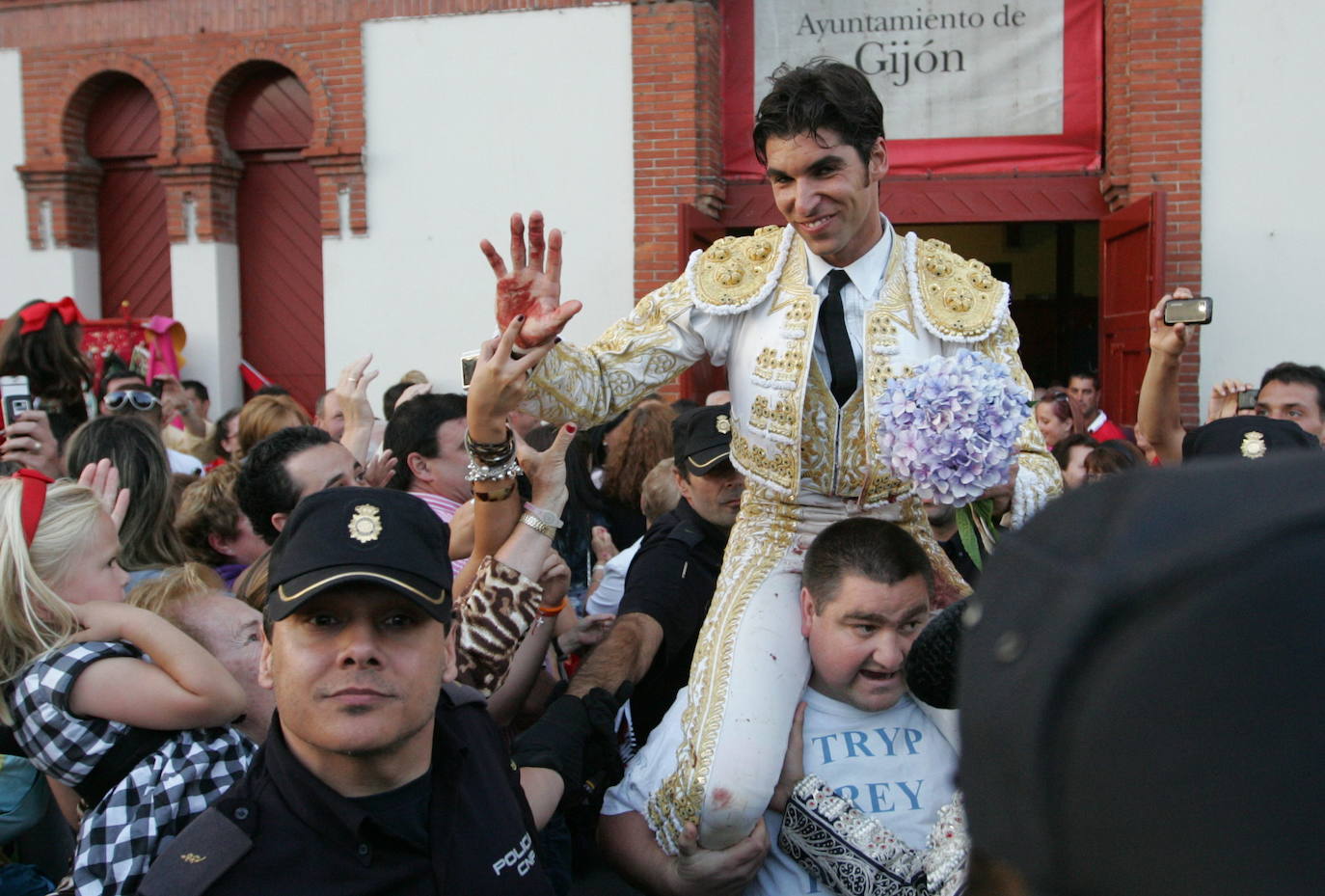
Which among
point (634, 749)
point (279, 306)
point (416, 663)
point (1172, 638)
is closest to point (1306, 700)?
point (1172, 638)

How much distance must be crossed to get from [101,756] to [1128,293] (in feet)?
30.6

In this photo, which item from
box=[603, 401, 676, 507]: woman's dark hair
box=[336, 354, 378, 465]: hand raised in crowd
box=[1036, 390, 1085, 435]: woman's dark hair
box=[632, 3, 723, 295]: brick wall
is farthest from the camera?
box=[632, 3, 723, 295]: brick wall

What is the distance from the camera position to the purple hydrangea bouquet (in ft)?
8.84

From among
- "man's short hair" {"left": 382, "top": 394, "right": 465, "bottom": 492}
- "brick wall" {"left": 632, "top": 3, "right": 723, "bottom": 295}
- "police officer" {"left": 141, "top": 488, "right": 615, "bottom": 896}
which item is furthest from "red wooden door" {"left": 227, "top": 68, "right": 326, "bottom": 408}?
"police officer" {"left": 141, "top": 488, "right": 615, "bottom": 896}

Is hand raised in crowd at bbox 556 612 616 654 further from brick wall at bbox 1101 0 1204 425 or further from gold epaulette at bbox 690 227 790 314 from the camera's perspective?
brick wall at bbox 1101 0 1204 425

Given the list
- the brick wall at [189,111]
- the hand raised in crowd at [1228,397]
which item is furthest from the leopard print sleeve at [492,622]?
the brick wall at [189,111]

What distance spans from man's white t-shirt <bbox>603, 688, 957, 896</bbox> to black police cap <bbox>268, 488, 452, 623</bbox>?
113cm

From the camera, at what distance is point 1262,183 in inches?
380

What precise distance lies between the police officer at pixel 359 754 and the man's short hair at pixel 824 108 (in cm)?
141

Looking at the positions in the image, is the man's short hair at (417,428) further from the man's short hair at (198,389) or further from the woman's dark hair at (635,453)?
the man's short hair at (198,389)

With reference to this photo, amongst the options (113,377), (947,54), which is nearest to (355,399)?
(113,377)

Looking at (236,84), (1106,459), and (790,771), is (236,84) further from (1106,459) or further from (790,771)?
(790,771)

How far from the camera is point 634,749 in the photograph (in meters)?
3.58

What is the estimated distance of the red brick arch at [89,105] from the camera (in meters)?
11.0
